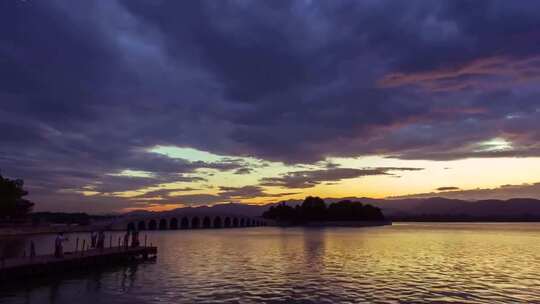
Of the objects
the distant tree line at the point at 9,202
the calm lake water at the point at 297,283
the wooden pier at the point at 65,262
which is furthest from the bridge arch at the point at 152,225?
the calm lake water at the point at 297,283

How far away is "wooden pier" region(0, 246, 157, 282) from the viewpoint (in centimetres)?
3947

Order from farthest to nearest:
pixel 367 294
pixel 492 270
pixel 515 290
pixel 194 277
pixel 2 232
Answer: pixel 2 232 → pixel 492 270 → pixel 194 277 → pixel 515 290 → pixel 367 294

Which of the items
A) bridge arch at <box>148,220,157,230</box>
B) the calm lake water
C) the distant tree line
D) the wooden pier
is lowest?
the calm lake water

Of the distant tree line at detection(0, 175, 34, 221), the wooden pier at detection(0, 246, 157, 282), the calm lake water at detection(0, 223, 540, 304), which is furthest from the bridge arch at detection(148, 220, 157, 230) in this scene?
the calm lake water at detection(0, 223, 540, 304)

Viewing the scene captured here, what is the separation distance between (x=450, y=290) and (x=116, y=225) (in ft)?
452

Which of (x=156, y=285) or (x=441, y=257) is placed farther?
(x=441, y=257)

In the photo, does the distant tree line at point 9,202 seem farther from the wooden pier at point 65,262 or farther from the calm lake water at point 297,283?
the calm lake water at point 297,283

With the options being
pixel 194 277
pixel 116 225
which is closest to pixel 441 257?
pixel 194 277

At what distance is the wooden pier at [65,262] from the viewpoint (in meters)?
39.5

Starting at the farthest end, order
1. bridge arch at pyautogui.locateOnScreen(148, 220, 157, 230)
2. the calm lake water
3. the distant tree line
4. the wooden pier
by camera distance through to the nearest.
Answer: bridge arch at pyautogui.locateOnScreen(148, 220, 157, 230), the distant tree line, the wooden pier, the calm lake water

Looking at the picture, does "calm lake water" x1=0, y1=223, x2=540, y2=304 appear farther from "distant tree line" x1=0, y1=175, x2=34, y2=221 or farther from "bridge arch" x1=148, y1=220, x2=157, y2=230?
"bridge arch" x1=148, y1=220, x2=157, y2=230

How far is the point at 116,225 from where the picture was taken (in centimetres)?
15625

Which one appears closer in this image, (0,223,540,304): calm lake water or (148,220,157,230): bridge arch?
(0,223,540,304): calm lake water

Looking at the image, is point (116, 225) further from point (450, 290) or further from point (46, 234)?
point (450, 290)
